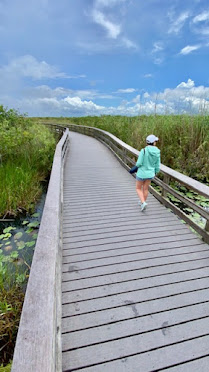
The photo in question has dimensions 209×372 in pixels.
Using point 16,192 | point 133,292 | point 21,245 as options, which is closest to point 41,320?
point 133,292

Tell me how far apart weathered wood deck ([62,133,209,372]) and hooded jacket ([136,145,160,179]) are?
760 mm

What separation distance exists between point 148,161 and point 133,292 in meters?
2.28

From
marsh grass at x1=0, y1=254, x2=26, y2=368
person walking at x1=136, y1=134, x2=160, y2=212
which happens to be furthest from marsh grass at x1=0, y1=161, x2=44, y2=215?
person walking at x1=136, y1=134, x2=160, y2=212

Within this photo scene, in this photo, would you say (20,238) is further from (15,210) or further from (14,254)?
(15,210)

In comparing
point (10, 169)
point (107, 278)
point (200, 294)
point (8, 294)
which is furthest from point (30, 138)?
point (200, 294)

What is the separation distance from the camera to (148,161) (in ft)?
12.7

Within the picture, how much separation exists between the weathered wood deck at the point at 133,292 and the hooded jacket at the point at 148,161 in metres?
0.76

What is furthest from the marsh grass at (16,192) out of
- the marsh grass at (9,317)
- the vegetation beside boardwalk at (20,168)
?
the marsh grass at (9,317)

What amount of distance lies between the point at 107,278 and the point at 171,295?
0.69 metres

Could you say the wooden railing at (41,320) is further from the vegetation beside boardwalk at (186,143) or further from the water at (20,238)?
the vegetation beside boardwalk at (186,143)

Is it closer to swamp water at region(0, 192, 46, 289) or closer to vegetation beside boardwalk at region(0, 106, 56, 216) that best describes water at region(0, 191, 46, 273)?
swamp water at region(0, 192, 46, 289)

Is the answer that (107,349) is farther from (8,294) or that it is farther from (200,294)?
(8,294)

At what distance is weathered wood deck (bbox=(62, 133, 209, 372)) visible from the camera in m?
1.69

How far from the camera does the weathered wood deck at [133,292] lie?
1.69 metres
